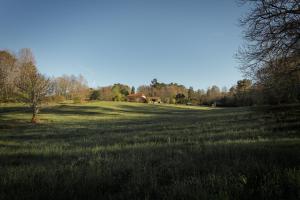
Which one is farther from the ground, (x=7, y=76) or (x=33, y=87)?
(x=7, y=76)

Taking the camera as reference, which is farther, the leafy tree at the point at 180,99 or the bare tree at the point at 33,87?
the leafy tree at the point at 180,99

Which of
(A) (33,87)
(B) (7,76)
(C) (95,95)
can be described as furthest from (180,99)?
(A) (33,87)

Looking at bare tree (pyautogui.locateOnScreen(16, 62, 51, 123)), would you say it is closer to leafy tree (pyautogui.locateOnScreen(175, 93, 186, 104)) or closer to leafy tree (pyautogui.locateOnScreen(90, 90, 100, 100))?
leafy tree (pyautogui.locateOnScreen(90, 90, 100, 100))

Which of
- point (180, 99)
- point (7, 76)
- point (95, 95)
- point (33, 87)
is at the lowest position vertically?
point (180, 99)

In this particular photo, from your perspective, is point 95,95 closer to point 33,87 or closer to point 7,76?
point 7,76

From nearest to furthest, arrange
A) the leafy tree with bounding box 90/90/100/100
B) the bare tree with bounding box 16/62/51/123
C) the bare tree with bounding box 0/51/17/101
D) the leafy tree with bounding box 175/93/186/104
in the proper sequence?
the bare tree with bounding box 16/62/51/123
the bare tree with bounding box 0/51/17/101
the leafy tree with bounding box 90/90/100/100
the leafy tree with bounding box 175/93/186/104

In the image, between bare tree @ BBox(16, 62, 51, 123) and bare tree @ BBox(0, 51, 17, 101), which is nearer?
bare tree @ BBox(16, 62, 51, 123)

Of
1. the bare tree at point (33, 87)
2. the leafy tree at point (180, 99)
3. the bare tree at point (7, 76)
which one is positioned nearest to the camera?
the bare tree at point (33, 87)

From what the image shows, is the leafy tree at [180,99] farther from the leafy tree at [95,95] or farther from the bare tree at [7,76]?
the bare tree at [7,76]

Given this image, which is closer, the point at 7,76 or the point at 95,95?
the point at 7,76

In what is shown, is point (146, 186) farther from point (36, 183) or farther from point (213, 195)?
point (36, 183)

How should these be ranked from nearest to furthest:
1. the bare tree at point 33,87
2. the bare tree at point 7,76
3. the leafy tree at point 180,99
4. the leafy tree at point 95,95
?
the bare tree at point 33,87 → the bare tree at point 7,76 → the leafy tree at point 95,95 → the leafy tree at point 180,99

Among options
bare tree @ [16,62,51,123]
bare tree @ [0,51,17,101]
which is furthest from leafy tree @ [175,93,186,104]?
bare tree @ [16,62,51,123]

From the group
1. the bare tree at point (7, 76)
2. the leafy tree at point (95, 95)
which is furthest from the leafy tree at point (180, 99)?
the bare tree at point (7, 76)
